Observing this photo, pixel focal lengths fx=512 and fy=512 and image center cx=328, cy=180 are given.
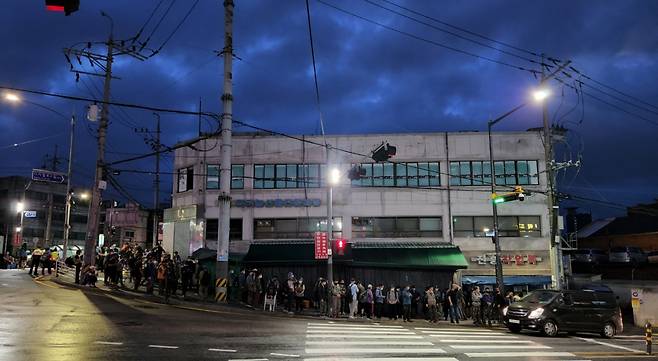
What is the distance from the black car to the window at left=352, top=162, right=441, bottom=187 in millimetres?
13923

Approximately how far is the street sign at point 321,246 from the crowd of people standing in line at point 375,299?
1.25 m

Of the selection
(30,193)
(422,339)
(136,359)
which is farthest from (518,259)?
(30,193)

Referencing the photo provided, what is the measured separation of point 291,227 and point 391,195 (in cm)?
668

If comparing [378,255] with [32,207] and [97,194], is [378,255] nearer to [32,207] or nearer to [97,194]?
[97,194]

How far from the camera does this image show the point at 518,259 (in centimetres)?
3170

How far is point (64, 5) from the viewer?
6199 millimetres

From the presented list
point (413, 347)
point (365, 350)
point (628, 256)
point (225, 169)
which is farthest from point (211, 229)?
point (628, 256)

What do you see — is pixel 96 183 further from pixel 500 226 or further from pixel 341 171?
pixel 500 226

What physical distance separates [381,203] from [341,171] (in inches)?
130

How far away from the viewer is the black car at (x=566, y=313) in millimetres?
18266

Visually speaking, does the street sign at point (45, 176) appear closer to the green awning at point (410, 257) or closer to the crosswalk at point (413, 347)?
the green awning at point (410, 257)

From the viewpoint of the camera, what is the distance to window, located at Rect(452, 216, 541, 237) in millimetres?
32312

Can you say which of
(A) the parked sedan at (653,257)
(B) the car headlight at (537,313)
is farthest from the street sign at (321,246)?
(A) the parked sedan at (653,257)

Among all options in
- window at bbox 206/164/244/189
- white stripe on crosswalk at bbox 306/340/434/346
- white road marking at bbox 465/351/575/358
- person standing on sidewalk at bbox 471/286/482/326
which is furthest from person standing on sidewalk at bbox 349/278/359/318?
window at bbox 206/164/244/189
